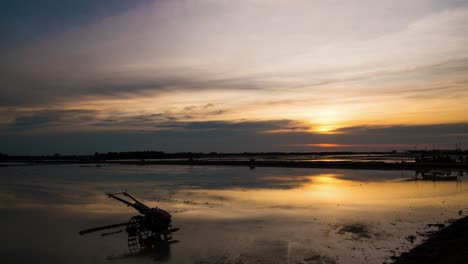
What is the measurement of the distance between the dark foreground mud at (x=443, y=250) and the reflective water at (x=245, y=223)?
89 centimetres

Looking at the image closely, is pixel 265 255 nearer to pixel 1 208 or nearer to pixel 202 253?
pixel 202 253

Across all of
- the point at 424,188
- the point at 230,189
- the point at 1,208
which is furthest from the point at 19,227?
the point at 424,188

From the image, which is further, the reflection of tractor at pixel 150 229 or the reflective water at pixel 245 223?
the reflection of tractor at pixel 150 229

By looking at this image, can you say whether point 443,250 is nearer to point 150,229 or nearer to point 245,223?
point 245,223

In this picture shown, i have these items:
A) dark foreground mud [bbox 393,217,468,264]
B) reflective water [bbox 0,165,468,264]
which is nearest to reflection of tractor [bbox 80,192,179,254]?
reflective water [bbox 0,165,468,264]

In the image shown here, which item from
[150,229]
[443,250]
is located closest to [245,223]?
[150,229]

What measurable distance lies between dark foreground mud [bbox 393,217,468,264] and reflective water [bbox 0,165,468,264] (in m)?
0.89

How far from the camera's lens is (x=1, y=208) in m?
28.7

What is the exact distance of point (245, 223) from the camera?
848 inches

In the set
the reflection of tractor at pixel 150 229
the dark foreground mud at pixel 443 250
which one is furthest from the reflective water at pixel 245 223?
the dark foreground mud at pixel 443 250

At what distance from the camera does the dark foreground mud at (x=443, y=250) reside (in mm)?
12297

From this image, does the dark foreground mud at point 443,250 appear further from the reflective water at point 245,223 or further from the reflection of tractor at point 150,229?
the reflection of tractor at point 150,229

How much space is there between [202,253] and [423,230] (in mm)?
10522

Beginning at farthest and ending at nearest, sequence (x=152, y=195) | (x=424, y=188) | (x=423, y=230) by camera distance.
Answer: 1. (x=424, y=188)
2. (x=152, y=195)
3. (x=423, y=230)
